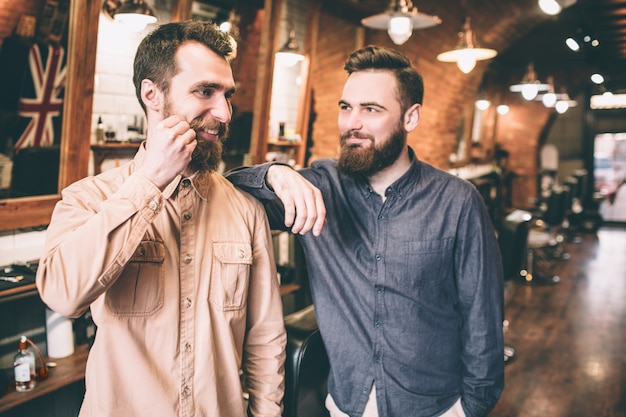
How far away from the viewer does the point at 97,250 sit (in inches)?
41.8

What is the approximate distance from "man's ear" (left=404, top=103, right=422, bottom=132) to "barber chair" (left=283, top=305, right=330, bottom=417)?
76cm

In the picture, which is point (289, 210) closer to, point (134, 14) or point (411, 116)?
point (411, 116)

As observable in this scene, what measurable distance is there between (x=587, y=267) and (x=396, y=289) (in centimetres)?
733

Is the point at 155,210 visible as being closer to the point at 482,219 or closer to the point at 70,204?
the point at 70,204

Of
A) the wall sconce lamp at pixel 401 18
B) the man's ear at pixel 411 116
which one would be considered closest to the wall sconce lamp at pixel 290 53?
the wall sconce lamp at pixel 401 18

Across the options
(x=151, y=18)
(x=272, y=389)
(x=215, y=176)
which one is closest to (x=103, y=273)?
(x=215, y=176)

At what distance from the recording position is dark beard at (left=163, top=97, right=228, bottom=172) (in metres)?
1.29

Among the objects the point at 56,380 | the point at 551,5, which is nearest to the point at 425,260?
the point at 56,380

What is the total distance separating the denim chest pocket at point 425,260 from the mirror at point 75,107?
1.94 m

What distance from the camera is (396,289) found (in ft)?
5.29

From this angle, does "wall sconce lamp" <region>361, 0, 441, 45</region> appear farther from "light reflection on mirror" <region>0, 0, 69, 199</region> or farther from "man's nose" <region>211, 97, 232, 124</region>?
"man's nose" <region>211, 97, 232, 124</region>

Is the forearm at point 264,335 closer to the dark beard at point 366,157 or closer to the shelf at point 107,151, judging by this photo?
the dark beard at point 366,157

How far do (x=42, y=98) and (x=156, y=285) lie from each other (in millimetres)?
1751

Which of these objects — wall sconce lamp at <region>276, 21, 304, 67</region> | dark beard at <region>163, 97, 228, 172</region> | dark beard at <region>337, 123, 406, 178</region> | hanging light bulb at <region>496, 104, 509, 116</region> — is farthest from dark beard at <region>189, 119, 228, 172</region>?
hanging light bulb at <region>496, 104, 509, 116</region>
